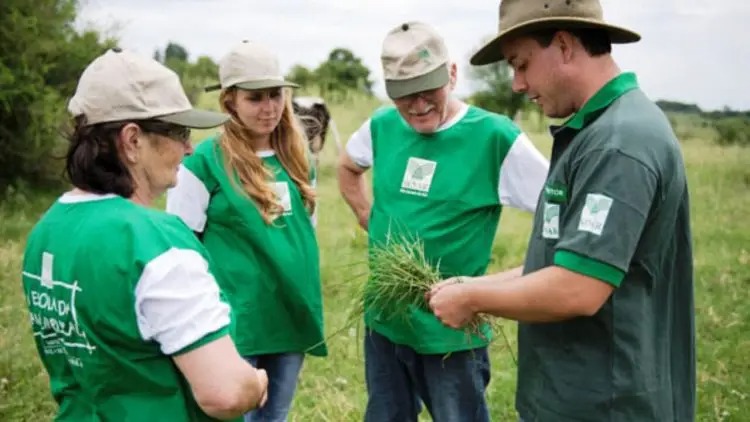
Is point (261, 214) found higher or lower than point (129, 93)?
lower

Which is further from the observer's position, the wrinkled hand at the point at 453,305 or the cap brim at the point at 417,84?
the cap brim at the point at 417,84

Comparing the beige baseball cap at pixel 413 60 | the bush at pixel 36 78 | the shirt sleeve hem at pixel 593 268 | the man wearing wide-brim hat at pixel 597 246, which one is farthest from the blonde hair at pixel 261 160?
the bush at pixel 36 78

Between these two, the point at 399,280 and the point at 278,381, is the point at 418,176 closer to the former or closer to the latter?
the point at 399,280

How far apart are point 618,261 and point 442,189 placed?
4.50 feet

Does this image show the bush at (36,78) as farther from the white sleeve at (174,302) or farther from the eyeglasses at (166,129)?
the white sleeve at (174,302)

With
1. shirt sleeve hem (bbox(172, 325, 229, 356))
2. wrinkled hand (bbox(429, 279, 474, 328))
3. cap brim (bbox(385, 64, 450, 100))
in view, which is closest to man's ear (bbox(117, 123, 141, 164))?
shirt sleeve hem (bbox(172, 325, 229, 356))

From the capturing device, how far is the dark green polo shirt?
7.47ft

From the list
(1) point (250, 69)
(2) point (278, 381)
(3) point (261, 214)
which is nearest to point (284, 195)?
(3) point (261, 214)

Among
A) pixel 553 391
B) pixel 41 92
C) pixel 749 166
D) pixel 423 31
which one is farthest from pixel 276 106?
pixel 749 166

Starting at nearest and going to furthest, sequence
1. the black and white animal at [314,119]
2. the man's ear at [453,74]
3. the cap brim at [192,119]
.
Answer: the cap brim at [192,119]
the man's ear at [453,74]
the black and white animal at [314,119]

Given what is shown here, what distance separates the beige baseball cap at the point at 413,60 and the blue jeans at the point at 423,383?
3.54 feet

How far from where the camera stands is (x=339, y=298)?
7441 mm

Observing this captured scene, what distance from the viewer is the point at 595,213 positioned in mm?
2283

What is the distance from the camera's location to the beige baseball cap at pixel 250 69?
3816mm
